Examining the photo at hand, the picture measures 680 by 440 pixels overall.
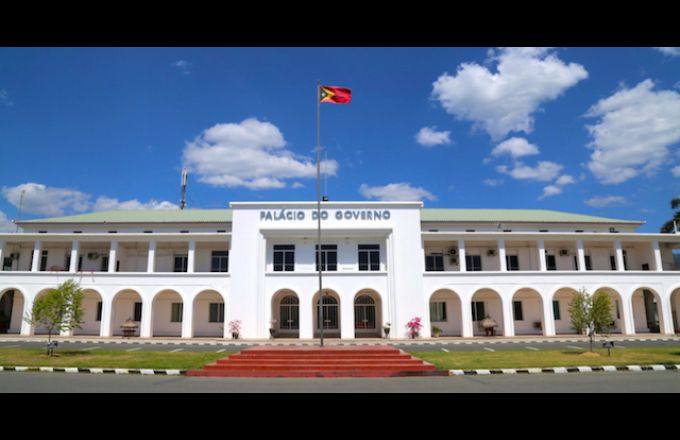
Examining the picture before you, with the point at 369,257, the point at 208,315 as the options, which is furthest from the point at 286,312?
the point at 369,257

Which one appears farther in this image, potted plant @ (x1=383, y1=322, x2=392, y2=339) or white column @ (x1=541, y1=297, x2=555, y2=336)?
white column @ (x1=541, y1=297, x2=555, y2=336)

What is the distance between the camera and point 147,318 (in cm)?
2505

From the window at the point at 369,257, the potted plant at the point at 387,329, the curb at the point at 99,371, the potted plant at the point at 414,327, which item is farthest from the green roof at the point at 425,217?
the curb at the point at 99,371

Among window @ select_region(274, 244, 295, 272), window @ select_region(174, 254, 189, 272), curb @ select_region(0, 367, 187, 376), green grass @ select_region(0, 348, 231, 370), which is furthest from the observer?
window @ select_region(174, 254, 189, 272)

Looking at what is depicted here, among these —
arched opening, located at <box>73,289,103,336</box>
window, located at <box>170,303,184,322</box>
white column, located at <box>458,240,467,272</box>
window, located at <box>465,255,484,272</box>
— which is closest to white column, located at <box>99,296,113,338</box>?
arched opening, located at <box>73,289,103,336</box>

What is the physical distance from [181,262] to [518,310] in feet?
70.5

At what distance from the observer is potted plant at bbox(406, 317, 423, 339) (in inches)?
944

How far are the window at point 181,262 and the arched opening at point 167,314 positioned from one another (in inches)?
77.1

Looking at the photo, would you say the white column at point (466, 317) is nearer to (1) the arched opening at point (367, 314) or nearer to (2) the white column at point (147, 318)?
(1) the arched opening at point (367, 314)

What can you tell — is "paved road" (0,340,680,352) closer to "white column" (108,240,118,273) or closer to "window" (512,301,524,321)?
"window" (512,301,524,321)

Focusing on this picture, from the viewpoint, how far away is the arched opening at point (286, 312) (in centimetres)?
2620

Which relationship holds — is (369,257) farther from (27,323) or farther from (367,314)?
(27,323)

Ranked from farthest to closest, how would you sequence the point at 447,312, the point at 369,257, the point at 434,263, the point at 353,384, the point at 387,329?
the point at 434,263 → the point at 447,312 → the point at 369,257 → the point at 387,329 → the point at 353,384

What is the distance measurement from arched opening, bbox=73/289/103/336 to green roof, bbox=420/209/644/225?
21.1m
